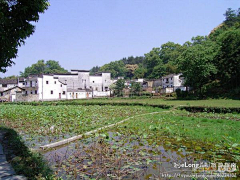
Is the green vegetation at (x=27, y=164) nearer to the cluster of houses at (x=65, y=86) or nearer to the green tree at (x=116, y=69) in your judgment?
the cluster of houses at (x=65, y=86)

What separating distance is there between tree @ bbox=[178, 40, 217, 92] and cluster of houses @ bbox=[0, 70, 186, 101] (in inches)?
512

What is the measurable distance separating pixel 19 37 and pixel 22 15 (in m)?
0.64

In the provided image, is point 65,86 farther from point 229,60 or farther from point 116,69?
point 116,69

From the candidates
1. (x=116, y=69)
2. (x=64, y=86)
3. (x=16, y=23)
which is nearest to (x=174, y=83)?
(x=64, y=86)

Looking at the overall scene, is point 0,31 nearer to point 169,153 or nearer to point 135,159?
point 135,159

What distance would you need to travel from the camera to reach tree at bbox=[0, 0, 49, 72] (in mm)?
5270

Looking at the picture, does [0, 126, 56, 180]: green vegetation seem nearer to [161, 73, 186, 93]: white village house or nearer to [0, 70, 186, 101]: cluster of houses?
[0, 70, 186, 101]: cluster of houses

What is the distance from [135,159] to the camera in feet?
19.7

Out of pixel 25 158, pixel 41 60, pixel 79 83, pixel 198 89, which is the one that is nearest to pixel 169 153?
pixel 25 158

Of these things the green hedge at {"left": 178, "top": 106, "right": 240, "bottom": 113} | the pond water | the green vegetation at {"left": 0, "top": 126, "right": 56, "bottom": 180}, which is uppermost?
the green hedge at {"left": 178, "top": 106, "right": 240, "bottom": 113}

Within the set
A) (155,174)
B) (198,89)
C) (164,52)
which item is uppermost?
(164,52)

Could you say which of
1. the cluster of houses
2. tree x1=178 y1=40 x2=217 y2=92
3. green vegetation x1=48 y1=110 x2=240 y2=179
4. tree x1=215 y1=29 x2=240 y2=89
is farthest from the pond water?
the cluster of houses

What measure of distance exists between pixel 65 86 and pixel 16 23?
4843 cm

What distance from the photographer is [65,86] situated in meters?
52.4
